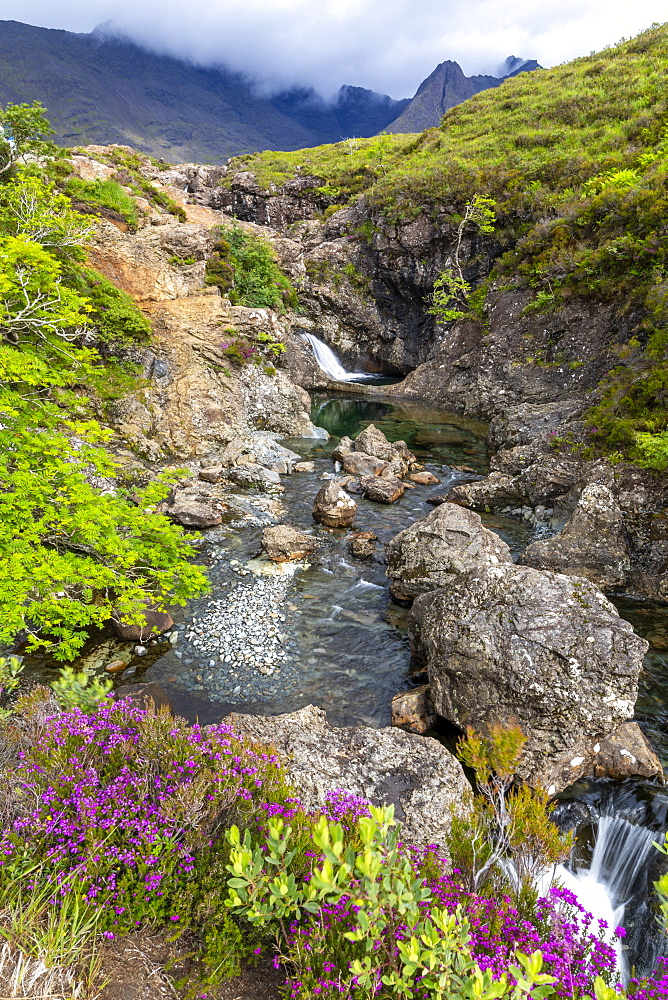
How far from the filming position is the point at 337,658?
10055mm

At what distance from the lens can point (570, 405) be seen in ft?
65.6

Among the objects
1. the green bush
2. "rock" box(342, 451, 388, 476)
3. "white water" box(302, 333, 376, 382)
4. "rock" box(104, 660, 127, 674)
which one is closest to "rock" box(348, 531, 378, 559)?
"rock" box(342, 451, 388, 476)

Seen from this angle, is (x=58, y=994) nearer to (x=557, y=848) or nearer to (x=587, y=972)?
(x=587, y=972)

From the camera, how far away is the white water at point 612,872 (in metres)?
5.89

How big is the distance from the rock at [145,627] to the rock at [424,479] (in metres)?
12.1

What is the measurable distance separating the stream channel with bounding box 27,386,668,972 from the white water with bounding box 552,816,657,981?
0.01 metres

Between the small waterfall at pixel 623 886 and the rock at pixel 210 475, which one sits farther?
the rock at pixel 210 475

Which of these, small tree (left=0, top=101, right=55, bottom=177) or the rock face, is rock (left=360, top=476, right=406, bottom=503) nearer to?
the rock face

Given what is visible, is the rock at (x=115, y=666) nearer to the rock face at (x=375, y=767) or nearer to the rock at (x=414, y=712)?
the rock face at (x=375, y=767)

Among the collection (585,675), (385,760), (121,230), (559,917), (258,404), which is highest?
(121,230)

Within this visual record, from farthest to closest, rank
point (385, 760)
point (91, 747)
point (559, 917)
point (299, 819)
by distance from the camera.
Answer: point (385, 760), point (91, 747), point (299, 819), point (559, 917)

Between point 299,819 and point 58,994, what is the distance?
73.6 inches

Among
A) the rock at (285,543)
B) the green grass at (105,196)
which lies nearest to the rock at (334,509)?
the rock at (285,543)

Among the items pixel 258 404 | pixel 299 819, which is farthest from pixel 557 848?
pixel 258 404
